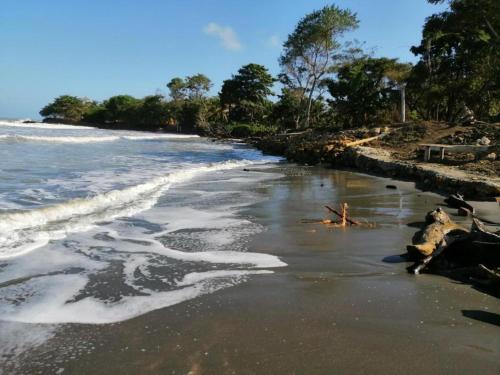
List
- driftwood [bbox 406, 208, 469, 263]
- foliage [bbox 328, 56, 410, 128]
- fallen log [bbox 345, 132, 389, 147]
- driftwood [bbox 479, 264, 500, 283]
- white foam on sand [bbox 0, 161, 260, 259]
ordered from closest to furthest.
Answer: driftwood [bbox 479, 264, 500, 283], driftwood [bbox 406, 208, 469, 263], white foam on sand [bbox 0, 161, 260, 259], fallen log [bbox 345, 132, 389, 147], foliage [bbox 328, 56, 410, 128]

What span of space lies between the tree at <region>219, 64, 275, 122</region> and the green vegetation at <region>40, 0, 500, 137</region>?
0.14 metres

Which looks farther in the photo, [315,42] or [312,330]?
[315,42]

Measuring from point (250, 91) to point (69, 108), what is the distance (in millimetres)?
51436

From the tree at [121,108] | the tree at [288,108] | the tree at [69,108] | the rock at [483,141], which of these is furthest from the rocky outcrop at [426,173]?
the tree at [69,108]

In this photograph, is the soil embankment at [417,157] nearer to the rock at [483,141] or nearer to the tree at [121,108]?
the rock at [483,141]

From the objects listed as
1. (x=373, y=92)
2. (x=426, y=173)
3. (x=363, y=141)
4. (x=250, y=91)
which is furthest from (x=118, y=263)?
(x=250, y=91)

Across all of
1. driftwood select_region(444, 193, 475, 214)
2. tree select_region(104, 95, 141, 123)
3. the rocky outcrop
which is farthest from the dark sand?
tree select_region(104, 95, 141, 123)

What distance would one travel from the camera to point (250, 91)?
2554 inches

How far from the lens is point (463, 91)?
28.3m

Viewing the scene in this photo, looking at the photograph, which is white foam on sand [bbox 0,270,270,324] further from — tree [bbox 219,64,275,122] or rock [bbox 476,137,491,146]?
tree [bbox 219,64,275,122]

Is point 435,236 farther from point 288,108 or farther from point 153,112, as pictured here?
point 153,112

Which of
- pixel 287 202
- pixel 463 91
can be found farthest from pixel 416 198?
pixel 463 91

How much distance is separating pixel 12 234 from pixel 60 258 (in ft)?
5.19

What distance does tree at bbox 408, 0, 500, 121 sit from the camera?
2642cm
